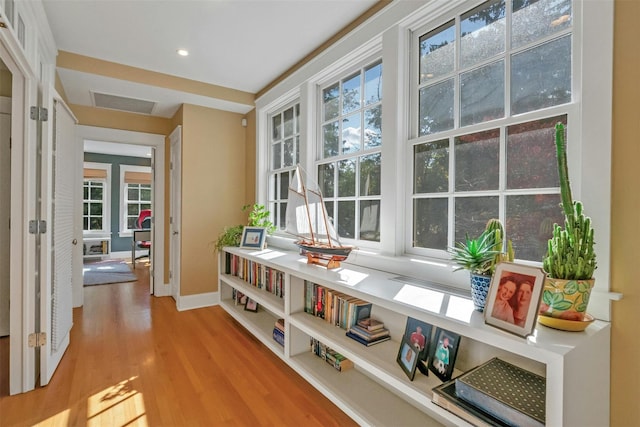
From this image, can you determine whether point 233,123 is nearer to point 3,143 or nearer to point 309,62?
point 309,62

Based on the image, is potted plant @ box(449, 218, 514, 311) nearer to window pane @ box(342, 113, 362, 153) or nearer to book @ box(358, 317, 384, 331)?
book @ box(358, 317, 384, 331)

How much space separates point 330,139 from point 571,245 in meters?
1.99

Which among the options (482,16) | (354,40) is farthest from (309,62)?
(482,16)

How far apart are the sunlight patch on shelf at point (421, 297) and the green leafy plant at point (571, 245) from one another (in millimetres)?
423

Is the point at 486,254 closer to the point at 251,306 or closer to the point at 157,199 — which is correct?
the point at 251,306

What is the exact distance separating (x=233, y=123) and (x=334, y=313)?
9.97ft

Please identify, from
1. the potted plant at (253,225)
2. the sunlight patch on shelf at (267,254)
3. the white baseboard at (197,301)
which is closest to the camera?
the sunlight patch on shelf at (267,254)

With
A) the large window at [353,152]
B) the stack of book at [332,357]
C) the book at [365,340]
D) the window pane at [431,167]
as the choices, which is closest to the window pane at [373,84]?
the large window at [353,152]

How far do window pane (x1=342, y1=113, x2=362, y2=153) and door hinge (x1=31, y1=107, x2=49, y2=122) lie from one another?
2125 millimetres

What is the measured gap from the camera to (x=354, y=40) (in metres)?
2.30

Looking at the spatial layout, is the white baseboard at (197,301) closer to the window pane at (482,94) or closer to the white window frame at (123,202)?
the window pane at (482,94)

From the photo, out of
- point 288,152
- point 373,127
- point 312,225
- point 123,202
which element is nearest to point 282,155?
point 288,152

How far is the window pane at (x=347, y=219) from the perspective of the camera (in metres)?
2.46

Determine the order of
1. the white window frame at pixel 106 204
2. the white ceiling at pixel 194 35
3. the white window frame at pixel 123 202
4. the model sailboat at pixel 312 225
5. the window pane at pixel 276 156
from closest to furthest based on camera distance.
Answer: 1. the model sailboat at pixel 312 225
2. the white ceiling at pixel 194 35
3. the window pane at pixel 276 156
4. the white window frame at pixel 106 204
5. the white window frame at pixel 123 202
